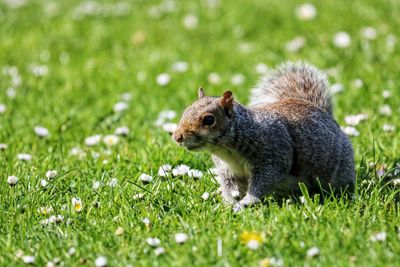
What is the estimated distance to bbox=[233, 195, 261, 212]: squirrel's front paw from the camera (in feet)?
11.8

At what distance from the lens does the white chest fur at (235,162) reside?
11.9 feet

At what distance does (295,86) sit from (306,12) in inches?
117

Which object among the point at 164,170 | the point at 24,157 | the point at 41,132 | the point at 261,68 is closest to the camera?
the point at 164,170

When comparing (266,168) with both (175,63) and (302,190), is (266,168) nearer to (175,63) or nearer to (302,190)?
(302,190)

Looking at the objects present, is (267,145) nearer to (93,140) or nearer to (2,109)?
(93,140)

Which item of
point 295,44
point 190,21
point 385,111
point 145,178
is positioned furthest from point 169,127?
point 190,21

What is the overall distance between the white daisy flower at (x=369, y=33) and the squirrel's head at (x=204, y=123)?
3327 mm

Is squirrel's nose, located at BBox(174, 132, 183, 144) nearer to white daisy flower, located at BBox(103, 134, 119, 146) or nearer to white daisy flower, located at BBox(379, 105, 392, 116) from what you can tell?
white daisy flower, located at BBox(103, 134, 119, 146)

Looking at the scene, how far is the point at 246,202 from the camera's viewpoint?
3629 mm

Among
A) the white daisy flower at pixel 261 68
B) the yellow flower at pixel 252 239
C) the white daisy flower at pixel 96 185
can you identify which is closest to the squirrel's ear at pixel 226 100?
the yellow flower at pixel 252 239

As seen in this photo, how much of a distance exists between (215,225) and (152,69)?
Answer: 10.7 feet

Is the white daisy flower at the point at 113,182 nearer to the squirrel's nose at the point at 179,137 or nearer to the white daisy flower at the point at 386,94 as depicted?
the squirrel's nose at the point at 179,137

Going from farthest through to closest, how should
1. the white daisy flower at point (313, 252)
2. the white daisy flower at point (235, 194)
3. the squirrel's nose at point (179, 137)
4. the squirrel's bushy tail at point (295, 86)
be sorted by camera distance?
the squirrel's bushy tail at point (295, 86), the white daisy flower at point (235, 194), the squirrel's nose at point (179, 137), the white daisy flower at point (313, 252)

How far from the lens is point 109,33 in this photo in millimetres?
7355
